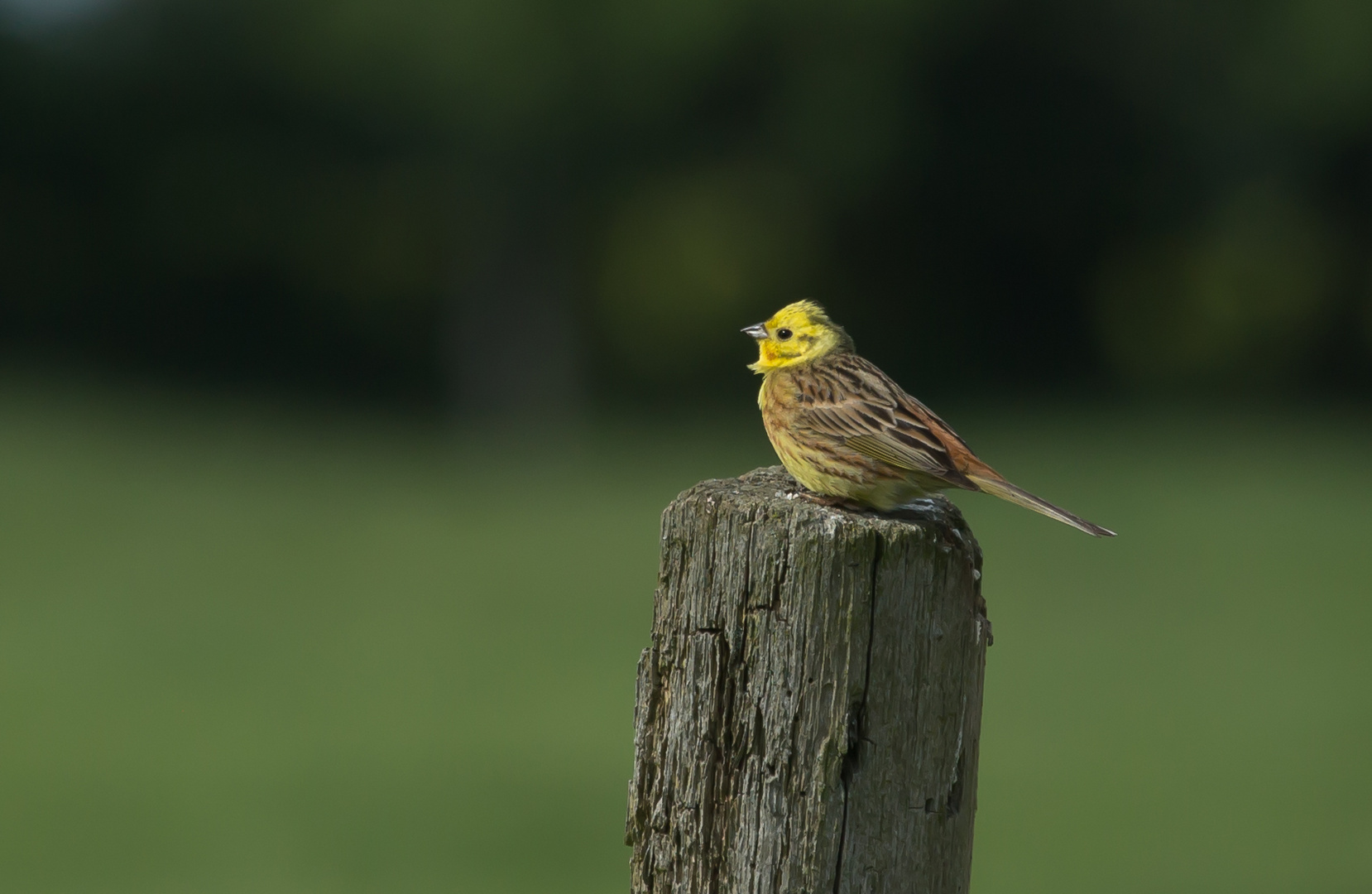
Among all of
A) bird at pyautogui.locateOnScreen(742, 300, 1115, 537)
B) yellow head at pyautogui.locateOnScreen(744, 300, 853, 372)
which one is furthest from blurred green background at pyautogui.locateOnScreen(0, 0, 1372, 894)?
bird at pyautogui.locateOnScreen(742, 300, 1115, 537)

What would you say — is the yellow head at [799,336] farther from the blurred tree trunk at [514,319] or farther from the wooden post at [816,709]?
the blurred tree trunk at [514,319]

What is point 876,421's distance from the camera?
481 centimetres

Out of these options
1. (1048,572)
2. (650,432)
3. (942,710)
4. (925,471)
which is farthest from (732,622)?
(650,432)

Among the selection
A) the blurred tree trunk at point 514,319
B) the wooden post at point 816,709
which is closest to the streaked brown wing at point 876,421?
the wooden post at point 816,709

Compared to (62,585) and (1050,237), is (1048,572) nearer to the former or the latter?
(62,585)

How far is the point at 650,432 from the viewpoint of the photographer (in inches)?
1099

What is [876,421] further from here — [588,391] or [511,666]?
[588,391]

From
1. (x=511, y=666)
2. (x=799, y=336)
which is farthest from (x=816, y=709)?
(x=511, y=666)

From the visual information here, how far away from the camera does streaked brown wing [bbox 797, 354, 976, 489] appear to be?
15.0 ft

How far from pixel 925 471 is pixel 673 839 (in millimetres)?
1511

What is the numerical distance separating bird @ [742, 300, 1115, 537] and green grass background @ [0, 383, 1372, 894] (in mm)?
5420

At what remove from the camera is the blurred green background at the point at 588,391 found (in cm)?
1177

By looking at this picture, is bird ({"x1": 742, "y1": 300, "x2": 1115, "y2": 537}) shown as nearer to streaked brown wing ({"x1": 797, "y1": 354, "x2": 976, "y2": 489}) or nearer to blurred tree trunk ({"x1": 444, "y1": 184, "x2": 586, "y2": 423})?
streaked brown wing ({"x1": 797, "y1": 354, "x2": 976, "y2": 489})

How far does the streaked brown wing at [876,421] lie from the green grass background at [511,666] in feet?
17.8
